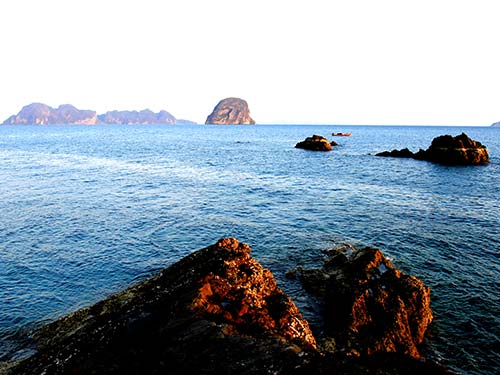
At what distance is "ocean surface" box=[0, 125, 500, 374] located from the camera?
19891mm

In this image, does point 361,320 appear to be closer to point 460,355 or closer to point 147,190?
point 460,355

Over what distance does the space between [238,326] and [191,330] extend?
1903mm

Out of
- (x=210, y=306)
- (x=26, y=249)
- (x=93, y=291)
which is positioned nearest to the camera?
(x=210, y=306)

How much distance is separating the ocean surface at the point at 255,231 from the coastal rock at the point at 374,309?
50.0 inches

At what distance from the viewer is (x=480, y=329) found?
17.7 meters

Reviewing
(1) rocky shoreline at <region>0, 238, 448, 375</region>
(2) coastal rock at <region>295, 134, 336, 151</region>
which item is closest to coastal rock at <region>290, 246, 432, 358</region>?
(1) rocky shoreline at <region>0, 238, 448, 375</region>

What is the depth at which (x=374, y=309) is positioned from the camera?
17609 millimetres

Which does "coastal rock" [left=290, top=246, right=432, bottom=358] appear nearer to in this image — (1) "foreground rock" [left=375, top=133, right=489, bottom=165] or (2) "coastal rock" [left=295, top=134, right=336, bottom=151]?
(1) "foreground rock" [left=375, top=133, right=489, bottom=165]

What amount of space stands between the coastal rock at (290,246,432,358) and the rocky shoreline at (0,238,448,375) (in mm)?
53

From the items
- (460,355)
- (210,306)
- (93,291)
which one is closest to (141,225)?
(93,291)

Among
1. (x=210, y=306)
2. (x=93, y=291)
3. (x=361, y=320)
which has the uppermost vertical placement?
(x=210, y=306)

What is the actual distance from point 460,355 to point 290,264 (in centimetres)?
1244

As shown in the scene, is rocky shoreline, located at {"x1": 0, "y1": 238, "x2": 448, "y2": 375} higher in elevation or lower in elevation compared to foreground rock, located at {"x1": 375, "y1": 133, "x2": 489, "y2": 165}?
lower

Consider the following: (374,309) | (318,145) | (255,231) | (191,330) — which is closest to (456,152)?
(318,145)
